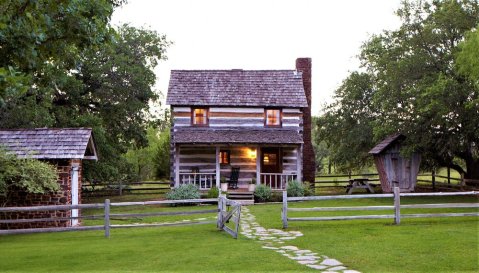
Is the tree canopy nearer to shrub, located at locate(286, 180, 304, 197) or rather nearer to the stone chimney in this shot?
the stone chimney

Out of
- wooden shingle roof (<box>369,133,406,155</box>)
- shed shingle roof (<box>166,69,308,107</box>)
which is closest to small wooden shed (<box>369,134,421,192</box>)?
wooden shingle roof (<box>369,133,406,155</box>)

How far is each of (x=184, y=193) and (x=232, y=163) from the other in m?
5.42

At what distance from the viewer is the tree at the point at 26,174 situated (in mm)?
17078

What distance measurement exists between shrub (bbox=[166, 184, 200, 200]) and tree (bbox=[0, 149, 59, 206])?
29.4 ft

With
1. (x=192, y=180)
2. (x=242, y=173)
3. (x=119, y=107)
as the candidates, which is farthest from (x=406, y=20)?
(x=119, y=107)

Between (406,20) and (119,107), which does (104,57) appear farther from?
(406,20)

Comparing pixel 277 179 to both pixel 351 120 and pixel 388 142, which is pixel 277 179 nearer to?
pixel 388 142

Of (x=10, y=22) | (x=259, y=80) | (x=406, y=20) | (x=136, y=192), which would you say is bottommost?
(x=136, y=192)

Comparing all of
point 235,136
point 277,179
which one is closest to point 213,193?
point 235,136

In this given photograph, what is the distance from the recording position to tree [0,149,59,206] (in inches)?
672

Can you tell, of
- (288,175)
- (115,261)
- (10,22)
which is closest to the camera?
(10,22)

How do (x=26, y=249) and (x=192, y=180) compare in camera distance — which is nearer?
(x=26, y=249)

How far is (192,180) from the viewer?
3064cm

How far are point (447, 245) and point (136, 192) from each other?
30.6 meters
